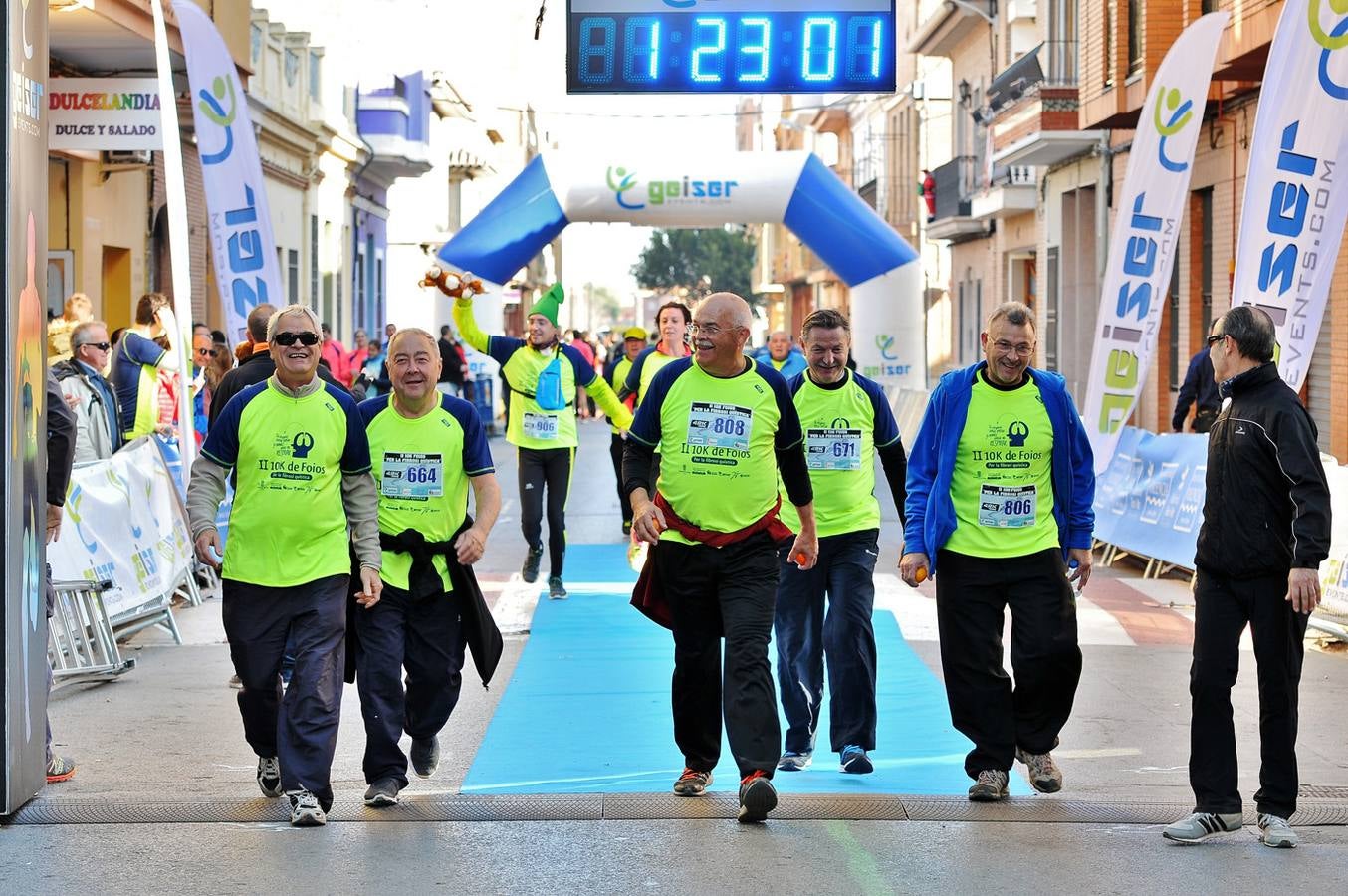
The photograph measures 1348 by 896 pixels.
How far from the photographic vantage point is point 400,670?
7.23 metres

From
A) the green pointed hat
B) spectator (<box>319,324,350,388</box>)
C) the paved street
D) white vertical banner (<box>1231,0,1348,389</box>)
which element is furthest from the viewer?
spectator (<box>319,324,350,388</box>)

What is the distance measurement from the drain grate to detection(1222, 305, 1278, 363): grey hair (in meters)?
1.62

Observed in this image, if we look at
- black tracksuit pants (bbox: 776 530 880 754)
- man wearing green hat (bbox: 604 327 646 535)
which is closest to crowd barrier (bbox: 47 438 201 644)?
man wearing green hat (bbox: 604 327 646 535)

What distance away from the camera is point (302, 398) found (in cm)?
694

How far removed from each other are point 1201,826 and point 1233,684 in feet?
1.58

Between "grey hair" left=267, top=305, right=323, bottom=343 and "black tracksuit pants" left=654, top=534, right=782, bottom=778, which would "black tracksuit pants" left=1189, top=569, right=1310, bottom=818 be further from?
"grey hair" left=267, top=305, right=323, bottom=343

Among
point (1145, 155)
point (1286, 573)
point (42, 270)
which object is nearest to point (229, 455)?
point (42, 270)

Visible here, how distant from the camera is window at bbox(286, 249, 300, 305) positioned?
33906 mm

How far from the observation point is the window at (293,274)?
33906mm

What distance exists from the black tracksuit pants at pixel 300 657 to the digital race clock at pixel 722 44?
581 cm

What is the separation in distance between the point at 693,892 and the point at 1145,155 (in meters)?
9.36

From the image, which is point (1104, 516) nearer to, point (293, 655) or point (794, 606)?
point (794, 606)

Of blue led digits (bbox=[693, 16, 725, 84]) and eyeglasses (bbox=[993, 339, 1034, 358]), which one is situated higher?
blue led digits (bbox=[693, 16, 725, 84])

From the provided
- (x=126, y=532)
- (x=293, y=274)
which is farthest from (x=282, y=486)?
(x=293, y=274)
